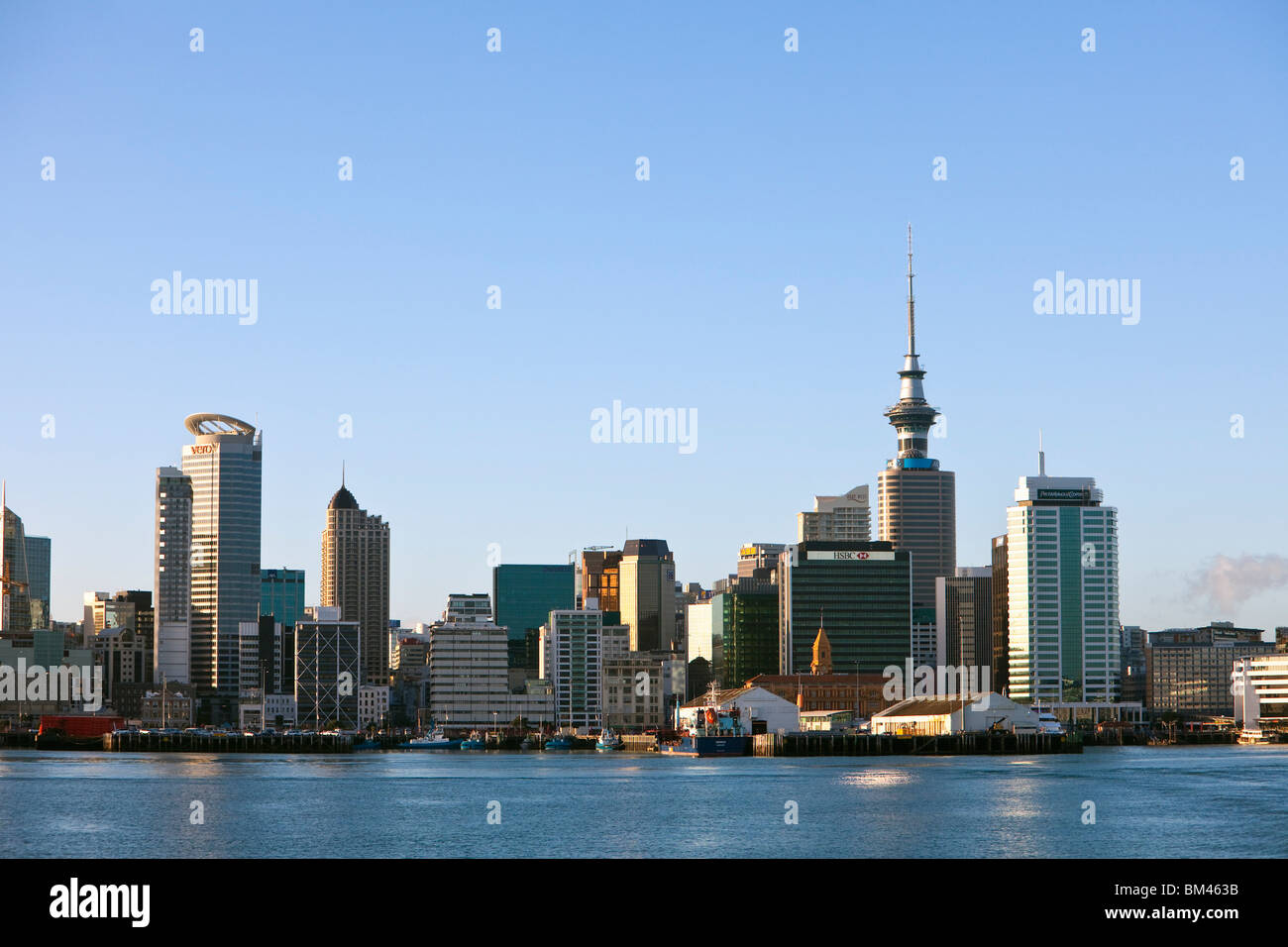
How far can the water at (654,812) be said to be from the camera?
7212cm

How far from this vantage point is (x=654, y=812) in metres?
91.4

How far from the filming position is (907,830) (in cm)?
7950

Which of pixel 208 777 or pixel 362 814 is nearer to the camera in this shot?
pixel 362 814

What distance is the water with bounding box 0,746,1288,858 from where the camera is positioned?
72.1m
